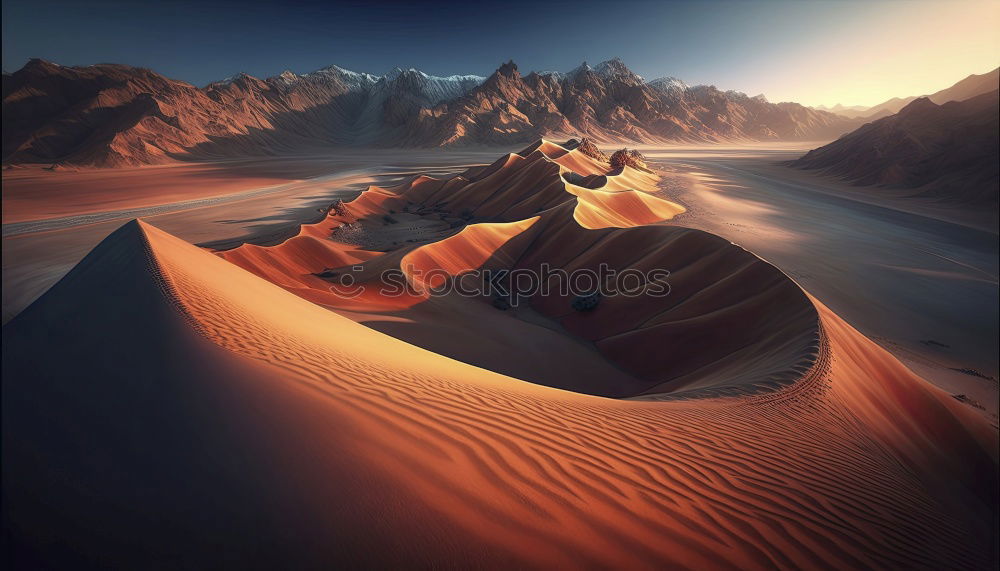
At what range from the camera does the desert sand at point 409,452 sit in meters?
2.25

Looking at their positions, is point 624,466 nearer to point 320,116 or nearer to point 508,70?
point 508,70

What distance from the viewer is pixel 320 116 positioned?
463ft

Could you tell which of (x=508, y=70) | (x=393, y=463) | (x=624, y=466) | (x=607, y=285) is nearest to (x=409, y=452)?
(x=393, y=463)

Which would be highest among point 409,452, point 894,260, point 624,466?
point 409,452

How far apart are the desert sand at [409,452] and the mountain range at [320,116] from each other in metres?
87.9

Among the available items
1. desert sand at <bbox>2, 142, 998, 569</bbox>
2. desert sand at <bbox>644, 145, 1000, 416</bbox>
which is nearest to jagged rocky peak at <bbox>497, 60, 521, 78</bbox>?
desert sand at <bbox>644, 145, 1000, 416</bbox>

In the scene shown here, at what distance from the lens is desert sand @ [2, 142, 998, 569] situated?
88.4 inches

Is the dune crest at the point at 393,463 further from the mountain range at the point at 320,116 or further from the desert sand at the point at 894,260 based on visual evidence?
the mountain range at the point at 320,116

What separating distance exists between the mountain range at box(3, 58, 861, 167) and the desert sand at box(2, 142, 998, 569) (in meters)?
87.9

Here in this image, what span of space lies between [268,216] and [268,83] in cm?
13100

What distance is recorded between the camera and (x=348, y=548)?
2.16 m

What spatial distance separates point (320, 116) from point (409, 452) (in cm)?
16841

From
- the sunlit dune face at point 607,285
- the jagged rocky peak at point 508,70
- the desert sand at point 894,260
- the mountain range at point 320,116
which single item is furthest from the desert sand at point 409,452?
the jagged rocky peak at point 508,70

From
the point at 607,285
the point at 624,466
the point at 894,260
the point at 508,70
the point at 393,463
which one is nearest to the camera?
the point at 393,463
